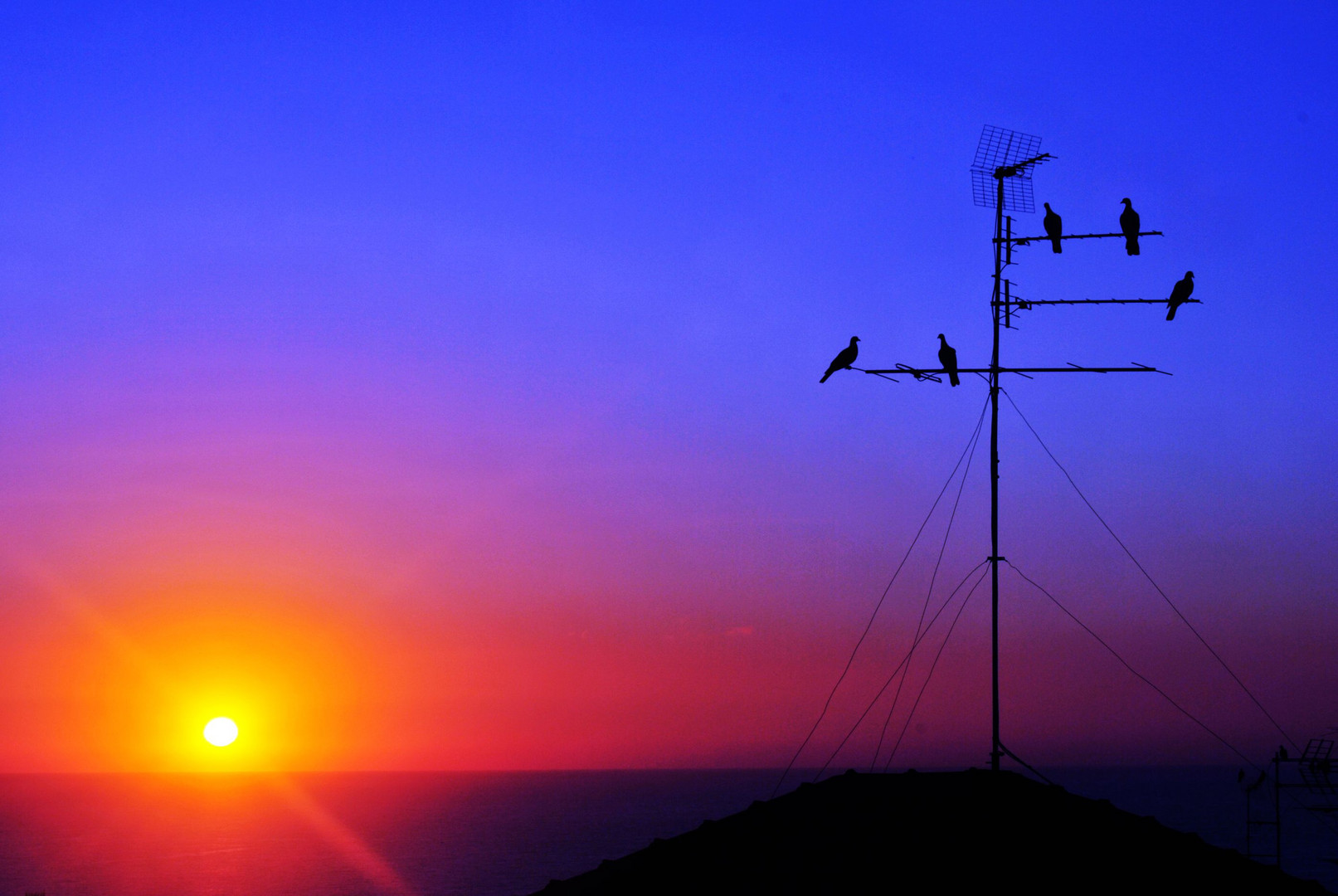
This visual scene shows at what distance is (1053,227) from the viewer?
18.7 meters

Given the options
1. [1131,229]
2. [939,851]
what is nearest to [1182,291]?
[1131,229]

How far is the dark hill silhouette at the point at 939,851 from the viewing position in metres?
14.5

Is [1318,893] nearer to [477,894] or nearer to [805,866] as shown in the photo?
[805,866]

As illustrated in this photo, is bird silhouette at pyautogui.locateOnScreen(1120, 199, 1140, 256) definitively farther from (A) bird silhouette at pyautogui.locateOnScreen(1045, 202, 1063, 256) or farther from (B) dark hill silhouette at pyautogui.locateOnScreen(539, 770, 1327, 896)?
(B) dark hill silhouette at pyautogui.locateOnScreen(539, 770, 1327, 896)

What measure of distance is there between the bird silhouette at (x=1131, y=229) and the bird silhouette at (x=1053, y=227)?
2.97ft

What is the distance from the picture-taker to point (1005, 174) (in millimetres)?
18656

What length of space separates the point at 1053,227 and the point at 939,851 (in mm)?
9572

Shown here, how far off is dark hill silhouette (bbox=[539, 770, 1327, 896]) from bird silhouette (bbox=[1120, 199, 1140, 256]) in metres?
8.18

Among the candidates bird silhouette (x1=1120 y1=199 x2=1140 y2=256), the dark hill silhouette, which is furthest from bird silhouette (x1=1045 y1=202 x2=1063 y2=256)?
the dark hill silhouette

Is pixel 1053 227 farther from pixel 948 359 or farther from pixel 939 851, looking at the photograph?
pixel 939 851

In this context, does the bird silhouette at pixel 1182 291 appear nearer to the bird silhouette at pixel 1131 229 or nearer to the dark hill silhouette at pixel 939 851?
the bird silhouette at pixel 1131 229

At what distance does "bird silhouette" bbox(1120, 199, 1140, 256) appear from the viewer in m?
18.1

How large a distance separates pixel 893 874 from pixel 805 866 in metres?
1.29

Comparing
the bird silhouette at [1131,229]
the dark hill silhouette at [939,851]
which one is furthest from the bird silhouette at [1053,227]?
the dark hill silhouette at [939,851]
